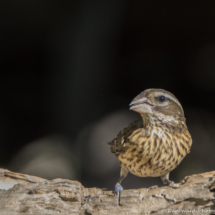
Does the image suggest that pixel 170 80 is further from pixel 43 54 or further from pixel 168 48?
pixel 43 54

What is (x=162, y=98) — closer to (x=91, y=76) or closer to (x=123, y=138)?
(x=123, y=138)

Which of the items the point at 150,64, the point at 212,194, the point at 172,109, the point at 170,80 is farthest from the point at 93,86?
the point at 212,194

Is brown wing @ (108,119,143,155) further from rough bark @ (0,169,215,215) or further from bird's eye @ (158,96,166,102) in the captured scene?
rough bark @ (0,169,215,215)

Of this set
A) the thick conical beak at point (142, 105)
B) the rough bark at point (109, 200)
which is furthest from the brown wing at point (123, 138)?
the rough bark at point (109, 200)

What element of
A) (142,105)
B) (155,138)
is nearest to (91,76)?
(142,105)

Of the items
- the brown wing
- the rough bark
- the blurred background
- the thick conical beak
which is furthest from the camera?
the blurred background

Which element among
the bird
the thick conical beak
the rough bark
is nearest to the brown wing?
the bird
